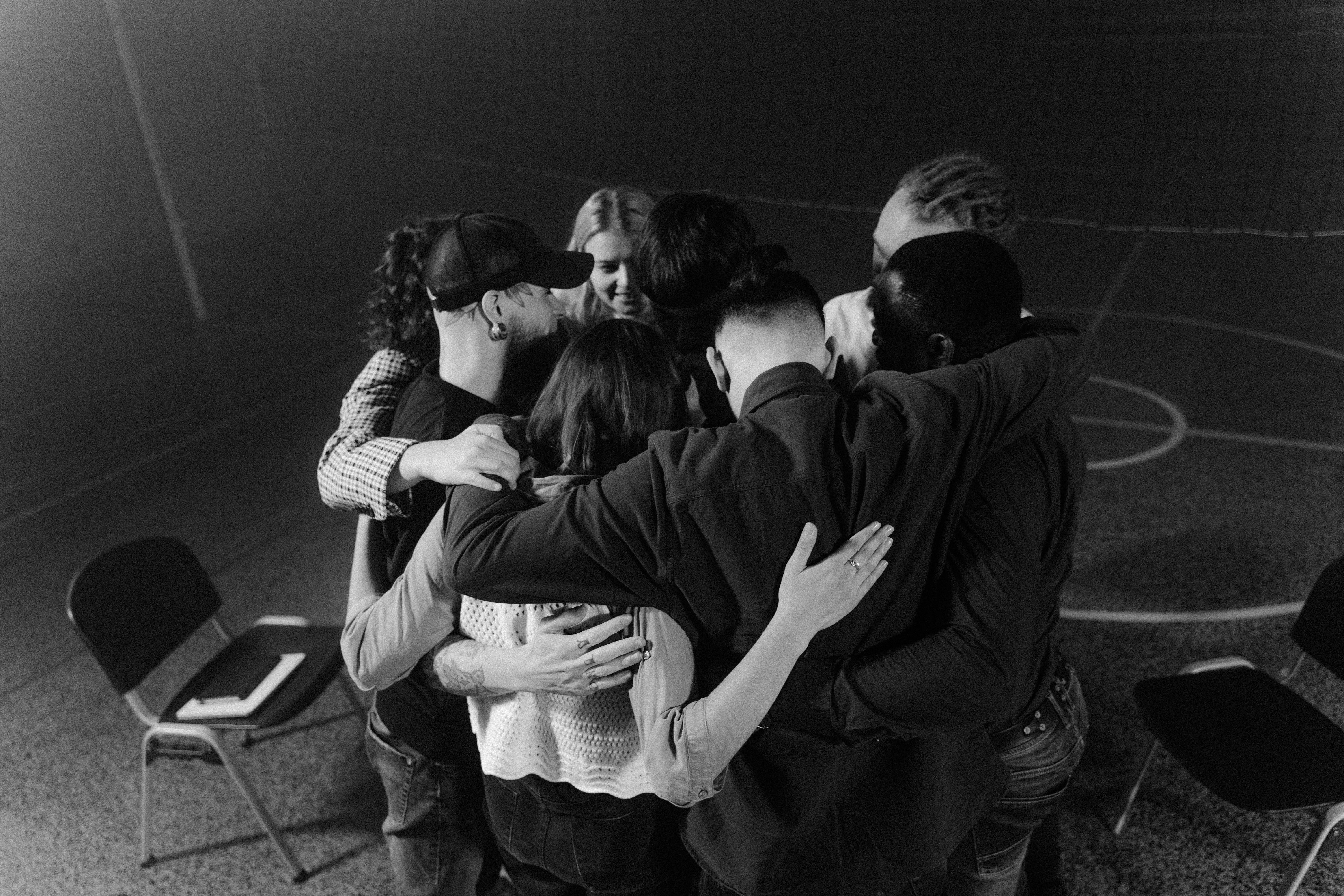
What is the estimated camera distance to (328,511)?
17.0ft

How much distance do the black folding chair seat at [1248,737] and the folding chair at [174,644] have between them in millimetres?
2510

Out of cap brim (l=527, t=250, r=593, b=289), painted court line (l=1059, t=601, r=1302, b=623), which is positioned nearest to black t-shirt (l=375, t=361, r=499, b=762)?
cap brim (l=527, t=250, r=593, b=289)

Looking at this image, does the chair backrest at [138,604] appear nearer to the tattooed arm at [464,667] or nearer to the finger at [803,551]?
the tattooed arm at [464,667]

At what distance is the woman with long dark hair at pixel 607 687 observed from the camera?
4.78 feet

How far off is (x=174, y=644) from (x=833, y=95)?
1132 centimetres

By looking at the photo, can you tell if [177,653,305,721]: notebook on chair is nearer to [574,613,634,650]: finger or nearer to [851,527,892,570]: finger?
[574,613,634,650]: finger

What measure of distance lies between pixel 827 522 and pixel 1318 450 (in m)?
5.22

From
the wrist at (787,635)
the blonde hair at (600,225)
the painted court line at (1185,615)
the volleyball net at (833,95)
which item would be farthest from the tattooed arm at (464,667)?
the volleyball net at (833,95)

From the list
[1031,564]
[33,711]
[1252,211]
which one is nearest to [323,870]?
[33,711]

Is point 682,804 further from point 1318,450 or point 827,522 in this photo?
point 1318,450

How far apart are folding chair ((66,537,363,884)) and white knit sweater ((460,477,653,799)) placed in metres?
1.44

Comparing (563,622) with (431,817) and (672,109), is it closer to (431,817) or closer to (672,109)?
(431,817)

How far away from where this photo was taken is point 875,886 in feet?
5.48

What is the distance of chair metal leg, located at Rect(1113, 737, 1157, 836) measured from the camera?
2.88 metres
